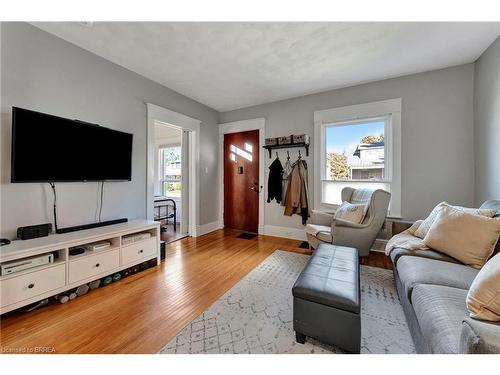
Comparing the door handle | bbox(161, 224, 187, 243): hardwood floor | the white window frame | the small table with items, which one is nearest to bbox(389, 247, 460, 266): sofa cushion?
the white window frame

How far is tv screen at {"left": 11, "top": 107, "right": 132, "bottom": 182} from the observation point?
5.67 feet

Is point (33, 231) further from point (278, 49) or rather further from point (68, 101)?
point (278, 49)

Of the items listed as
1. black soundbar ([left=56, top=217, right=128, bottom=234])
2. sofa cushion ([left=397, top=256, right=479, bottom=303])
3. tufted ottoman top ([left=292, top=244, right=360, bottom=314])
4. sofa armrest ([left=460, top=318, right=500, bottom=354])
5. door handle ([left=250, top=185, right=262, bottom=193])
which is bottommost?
tufted ottoman top ([left=292, top=244, right=360, bottom=314])

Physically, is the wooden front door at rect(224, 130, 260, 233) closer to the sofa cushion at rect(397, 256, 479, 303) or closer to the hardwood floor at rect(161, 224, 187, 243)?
the hardwood floor at rect(161, 224, 187, 243)

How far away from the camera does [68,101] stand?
2.12 m

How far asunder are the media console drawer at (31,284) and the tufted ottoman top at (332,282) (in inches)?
76.1

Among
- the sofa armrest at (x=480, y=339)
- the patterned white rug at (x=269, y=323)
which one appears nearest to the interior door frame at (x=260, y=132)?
the patterned white rug at (x=269, y=323)

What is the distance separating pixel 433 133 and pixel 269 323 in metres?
3.08

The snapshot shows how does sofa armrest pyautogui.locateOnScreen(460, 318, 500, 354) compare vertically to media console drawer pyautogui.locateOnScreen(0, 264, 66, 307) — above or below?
above

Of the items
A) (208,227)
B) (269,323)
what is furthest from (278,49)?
(208,227)

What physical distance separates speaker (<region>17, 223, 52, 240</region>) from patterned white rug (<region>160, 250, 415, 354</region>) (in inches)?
62.4

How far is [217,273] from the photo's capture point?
235 cm

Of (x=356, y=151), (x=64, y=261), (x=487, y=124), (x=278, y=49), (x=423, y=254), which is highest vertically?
(x=278, y=49)
